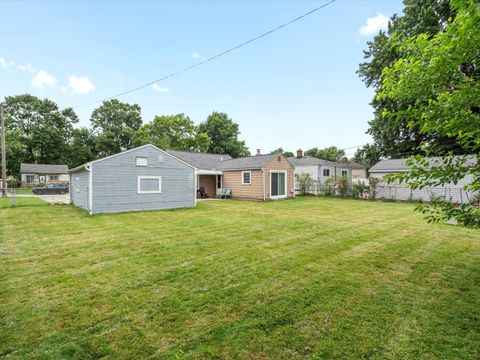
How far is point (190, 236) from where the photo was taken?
21.3 feet

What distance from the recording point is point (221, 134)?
44.0 m

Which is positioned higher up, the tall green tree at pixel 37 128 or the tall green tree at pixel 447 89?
the tall green tree at pixel 37 128

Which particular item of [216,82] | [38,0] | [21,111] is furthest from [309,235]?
[21,111]

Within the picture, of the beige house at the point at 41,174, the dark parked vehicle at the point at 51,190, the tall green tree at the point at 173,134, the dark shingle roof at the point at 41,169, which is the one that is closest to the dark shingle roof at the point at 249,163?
the dark parked vehicle at the point at 51,190

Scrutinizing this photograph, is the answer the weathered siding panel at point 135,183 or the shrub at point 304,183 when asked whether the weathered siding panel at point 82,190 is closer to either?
the weathered siding panel at point 135,183

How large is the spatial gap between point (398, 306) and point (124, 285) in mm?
3740

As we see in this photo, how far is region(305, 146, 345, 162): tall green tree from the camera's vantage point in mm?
Answer: 55169

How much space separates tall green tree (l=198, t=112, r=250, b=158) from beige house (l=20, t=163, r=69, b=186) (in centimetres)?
2438

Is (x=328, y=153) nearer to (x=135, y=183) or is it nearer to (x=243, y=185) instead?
(x=243, y=185)

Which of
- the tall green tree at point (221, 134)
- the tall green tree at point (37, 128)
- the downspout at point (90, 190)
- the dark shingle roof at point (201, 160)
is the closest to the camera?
the downspout at point (90, 190)

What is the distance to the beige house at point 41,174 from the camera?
37.2 meters

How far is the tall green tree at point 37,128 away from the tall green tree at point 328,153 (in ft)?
169

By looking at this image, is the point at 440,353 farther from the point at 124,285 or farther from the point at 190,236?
the point at 190,236

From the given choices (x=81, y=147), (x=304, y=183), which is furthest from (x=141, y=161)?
(x=81, y=147)
